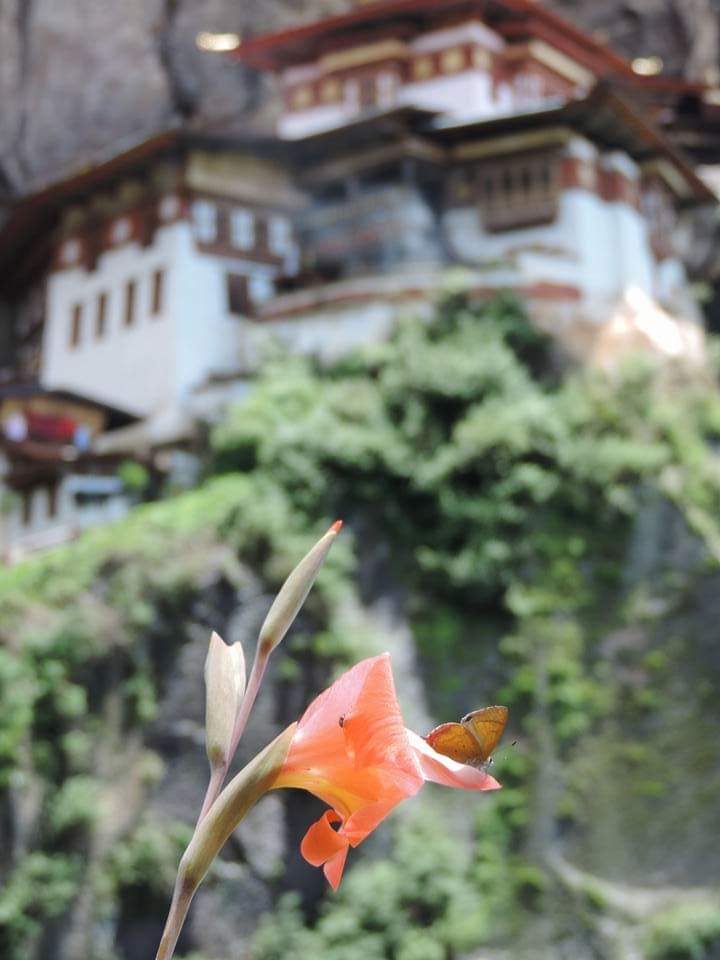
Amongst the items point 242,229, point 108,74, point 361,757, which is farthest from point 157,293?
point 361,757

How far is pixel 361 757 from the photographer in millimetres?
1849

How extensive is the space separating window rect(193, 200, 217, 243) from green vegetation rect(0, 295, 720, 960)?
5.65 meters

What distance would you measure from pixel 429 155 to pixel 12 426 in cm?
887

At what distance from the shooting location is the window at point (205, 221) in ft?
86.0

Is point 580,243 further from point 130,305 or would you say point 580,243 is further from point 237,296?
point 130,305

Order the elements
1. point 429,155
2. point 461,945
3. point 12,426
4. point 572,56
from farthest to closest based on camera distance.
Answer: point 572,56 → point 429,155 → point 12,426 → point 461,945

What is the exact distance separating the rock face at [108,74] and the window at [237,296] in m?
6.71

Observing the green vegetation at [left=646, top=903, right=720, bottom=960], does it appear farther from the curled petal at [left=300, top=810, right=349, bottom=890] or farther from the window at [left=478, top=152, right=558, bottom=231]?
the curled petal at [left=300, top=810, right=349, bottom=890]

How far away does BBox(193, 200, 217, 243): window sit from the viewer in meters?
26.2

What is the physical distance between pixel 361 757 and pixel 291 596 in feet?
0.75

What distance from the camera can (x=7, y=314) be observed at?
3247 cm

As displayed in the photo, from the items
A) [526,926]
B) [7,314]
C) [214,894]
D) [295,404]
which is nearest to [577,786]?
[526,926]

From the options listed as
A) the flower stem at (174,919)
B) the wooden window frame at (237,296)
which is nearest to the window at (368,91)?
the wooden window frame at (237,296)

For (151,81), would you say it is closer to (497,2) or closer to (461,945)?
(497,2)
